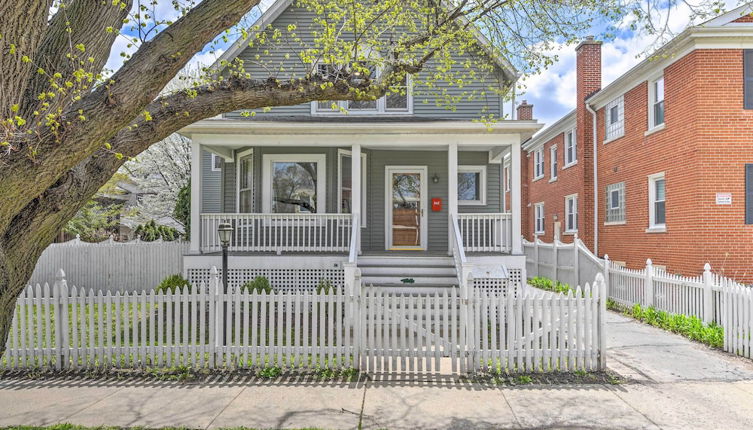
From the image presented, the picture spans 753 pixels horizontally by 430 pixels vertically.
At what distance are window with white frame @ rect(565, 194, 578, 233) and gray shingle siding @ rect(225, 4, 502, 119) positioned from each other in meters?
7.58

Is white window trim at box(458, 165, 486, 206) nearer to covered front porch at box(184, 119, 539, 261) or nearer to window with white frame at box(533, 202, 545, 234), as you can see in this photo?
covered front porch at box(184, 119, 539, 261)

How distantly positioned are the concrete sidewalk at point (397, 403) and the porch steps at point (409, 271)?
4.05 meters

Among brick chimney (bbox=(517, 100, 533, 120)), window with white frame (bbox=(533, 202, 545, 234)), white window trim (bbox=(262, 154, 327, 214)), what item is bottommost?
window with white frame (bbox=(533, 202, 545, 234))

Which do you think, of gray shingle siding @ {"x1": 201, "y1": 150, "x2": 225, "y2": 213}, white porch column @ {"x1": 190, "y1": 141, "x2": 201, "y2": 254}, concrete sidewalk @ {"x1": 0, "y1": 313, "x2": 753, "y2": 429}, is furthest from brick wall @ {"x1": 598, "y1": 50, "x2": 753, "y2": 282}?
gray shingle siding @ {"x1": 201, "y1": 150, "x2": 225, "y2": 213}

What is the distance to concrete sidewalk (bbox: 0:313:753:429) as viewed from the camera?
4750 millimetres

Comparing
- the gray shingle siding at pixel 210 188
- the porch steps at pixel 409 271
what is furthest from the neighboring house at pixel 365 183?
the gray shingle siding at pixel 210 188

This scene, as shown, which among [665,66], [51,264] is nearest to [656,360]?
[665,66]

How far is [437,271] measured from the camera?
33.8 feet

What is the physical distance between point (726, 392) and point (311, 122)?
28.5 feet

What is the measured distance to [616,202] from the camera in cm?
1595

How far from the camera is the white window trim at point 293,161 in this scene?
12371 mm

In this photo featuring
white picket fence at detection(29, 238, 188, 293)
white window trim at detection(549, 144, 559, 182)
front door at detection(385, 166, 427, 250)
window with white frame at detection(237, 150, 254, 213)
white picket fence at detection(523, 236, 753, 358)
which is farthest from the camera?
white window trim at detection(549, 144, 559, 182)

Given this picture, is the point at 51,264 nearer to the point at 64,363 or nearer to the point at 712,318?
the point at 64,363

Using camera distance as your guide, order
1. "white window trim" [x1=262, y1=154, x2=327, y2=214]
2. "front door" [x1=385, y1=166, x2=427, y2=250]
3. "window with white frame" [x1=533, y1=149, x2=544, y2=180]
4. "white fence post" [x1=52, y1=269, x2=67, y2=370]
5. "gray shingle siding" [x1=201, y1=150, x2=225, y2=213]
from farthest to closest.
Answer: "window with white frame" [x1=533, y1=149, x2=544, y2=180] < "gray shingle siding" [x1=201, y1=150, x2=225, y2=213] < "front door" [x1=385, y1=166, x2=427, y2=250] < "white window trim" [x1=262, y1=154, x2=327, y2=214] < "white fence post" [x1=52, y1=269, x2=67, y2=370]
